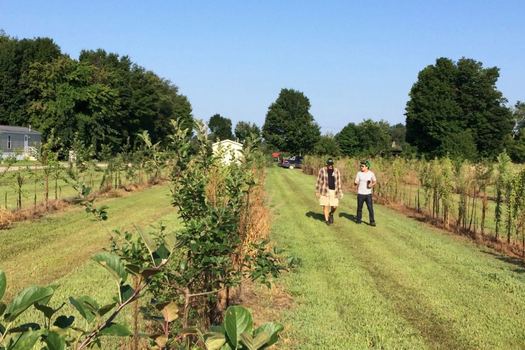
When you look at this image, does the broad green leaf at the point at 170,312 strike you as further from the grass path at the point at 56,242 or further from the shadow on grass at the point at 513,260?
the shadow on grass at the point at 513,260

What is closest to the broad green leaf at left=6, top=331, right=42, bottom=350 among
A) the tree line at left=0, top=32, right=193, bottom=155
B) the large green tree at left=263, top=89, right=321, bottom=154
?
the tree line at left=0, top=32, right=193, bottom=155

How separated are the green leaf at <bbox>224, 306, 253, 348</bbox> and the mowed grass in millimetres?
3984

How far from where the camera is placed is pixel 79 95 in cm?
4916

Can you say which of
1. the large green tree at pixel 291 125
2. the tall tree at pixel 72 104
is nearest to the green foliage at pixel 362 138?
the large green tree at pixel 291 125

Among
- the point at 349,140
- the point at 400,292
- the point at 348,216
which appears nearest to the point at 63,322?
the point at 400,292

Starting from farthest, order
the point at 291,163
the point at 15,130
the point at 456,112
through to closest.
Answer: the point at 291,163 → the point at 456,112 → the point at 15,130

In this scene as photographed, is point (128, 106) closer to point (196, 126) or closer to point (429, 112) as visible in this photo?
point (429, 112)

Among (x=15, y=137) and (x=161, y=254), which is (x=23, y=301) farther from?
(x=15, y=137)

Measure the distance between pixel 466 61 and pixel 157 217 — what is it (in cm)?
5190

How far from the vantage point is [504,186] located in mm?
11500

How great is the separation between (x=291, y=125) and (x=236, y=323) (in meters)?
81.8

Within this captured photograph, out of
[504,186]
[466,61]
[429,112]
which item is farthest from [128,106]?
[504,186]

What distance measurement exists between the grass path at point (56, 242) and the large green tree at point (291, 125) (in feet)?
222

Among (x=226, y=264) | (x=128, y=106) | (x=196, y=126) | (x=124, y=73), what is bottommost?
(x=226, y=264)
